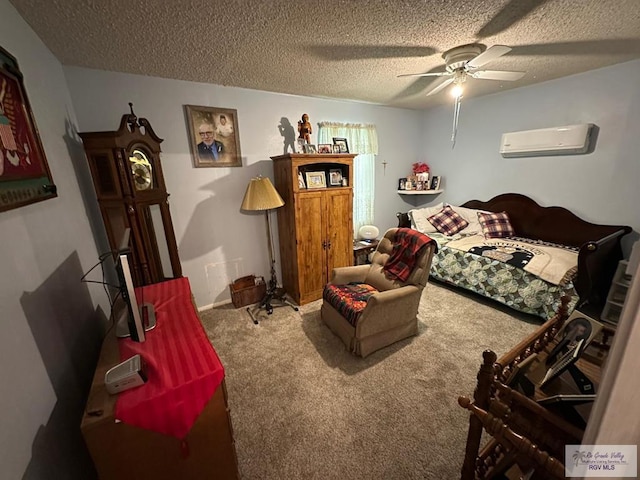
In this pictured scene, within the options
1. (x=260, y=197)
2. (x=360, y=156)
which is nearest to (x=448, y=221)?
(x=360, y=156)

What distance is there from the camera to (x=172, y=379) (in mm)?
999

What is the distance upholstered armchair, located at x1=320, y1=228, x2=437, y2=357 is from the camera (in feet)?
6.68

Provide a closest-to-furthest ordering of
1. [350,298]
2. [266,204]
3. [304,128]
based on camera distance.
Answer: [350,298]
[266,204]
[304,128]

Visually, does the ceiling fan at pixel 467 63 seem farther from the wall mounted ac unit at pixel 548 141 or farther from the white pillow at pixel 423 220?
the white pillow at pixel 423 220

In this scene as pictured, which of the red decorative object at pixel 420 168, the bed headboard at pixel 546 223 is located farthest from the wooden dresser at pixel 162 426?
the red decorative object at pixel 420 168

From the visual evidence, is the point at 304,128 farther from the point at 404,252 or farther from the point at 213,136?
the point at 404,252

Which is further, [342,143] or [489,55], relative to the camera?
[342,143]

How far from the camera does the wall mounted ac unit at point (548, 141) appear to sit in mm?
2733

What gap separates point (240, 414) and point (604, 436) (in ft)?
5.89

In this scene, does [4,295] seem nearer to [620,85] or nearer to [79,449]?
[79,449]

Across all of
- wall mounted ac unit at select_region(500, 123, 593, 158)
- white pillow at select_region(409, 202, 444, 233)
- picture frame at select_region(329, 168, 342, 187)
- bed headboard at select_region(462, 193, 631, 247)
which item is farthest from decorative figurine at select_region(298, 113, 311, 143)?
bed headboard at select_region(462, 193, 631, 247)

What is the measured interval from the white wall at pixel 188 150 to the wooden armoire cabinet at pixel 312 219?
0.36m

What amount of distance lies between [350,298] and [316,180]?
1401 mm

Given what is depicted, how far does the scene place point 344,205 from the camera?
3.03 m
